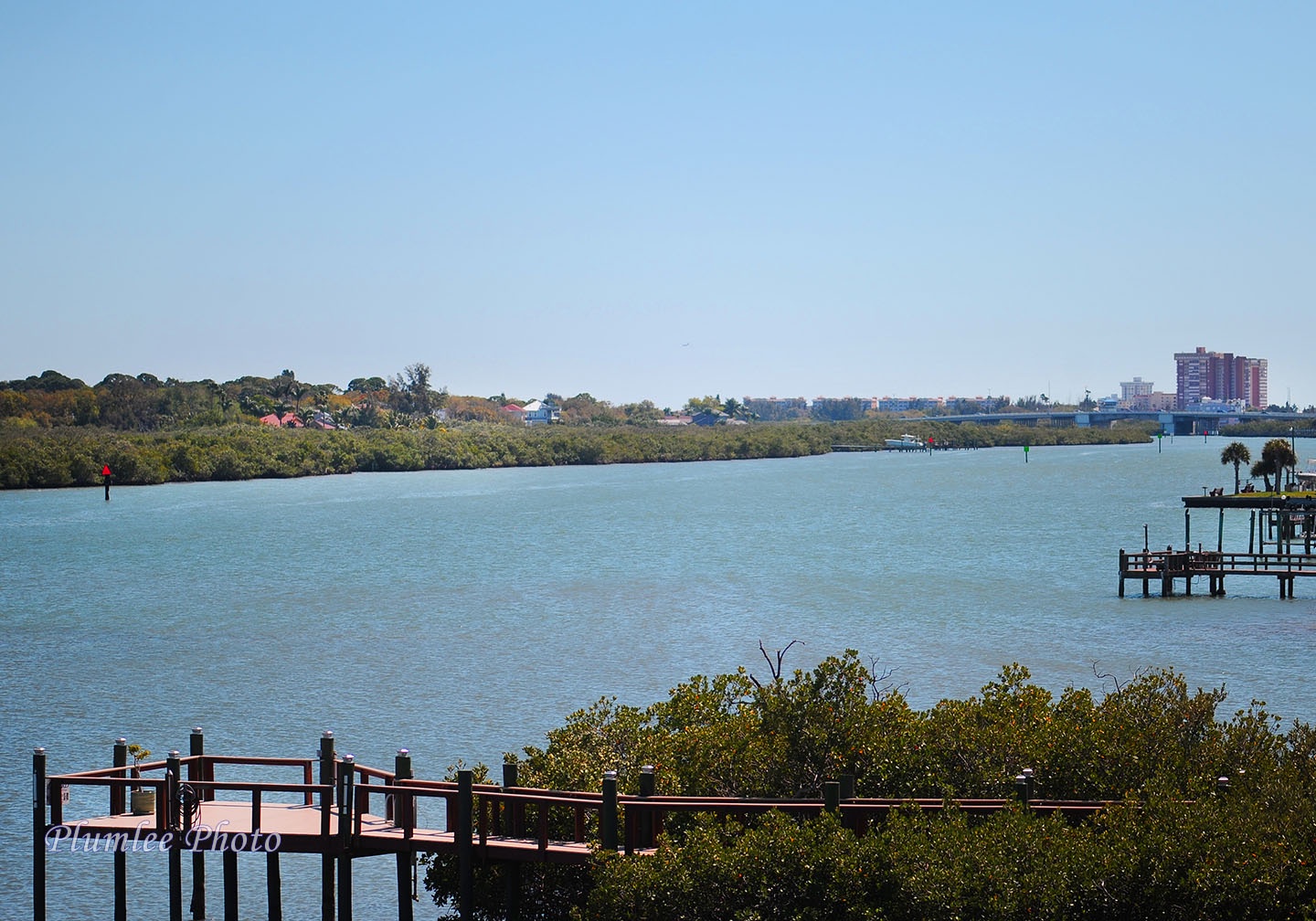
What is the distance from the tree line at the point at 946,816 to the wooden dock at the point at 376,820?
13.7 inches

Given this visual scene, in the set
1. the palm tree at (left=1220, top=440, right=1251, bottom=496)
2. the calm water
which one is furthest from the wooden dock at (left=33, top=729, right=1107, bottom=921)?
the palm tree at (left=1220, top=440, right=1251, bottom=496)

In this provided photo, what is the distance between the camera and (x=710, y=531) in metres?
87.6

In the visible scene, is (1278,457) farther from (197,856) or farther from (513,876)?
(197,856)

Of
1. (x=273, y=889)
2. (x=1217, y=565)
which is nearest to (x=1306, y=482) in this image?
(x=1217, y=565)

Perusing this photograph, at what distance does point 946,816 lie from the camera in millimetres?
15000

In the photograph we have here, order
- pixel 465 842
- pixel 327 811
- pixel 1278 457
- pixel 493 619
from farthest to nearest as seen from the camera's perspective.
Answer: pixel 1278 457 < pixel 493 619 < pixel 327 811 < pixel 465 842

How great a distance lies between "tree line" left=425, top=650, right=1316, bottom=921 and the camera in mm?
13547

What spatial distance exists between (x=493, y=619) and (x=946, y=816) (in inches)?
1410

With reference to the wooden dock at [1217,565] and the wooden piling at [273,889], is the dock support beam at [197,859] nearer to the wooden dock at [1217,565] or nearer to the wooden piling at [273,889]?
the wooden piling at [273,889]

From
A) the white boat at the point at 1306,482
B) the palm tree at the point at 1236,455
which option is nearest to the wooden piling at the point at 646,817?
the palm tree at the point at 1236,455

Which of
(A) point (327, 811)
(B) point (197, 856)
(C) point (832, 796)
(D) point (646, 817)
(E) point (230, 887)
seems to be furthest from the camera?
(B) point (197, 856)

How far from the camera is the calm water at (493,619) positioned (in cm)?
3094

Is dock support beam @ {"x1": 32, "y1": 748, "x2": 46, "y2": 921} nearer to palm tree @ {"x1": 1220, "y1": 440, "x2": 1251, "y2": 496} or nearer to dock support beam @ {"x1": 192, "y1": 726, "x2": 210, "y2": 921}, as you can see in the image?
dock support beam @ {"x1": 192, "y1": 726, "x2": 210, "y2": 921}

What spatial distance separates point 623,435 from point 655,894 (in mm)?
184165
